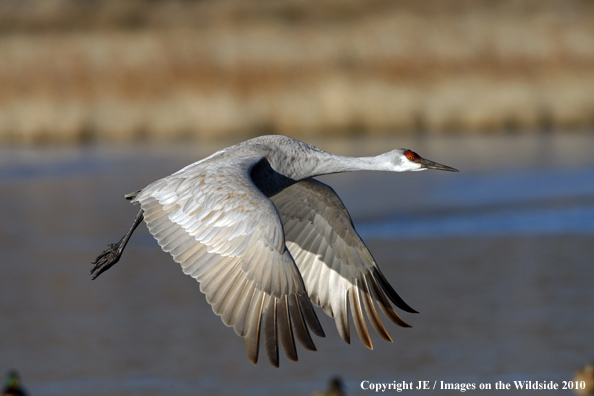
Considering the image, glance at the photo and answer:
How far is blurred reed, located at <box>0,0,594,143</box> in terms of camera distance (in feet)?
74.9

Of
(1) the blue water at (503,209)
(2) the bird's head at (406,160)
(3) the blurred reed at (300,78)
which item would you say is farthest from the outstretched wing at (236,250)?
(3) the blurred reed at (300,78)

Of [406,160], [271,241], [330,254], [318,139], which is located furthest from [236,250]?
[318,139]

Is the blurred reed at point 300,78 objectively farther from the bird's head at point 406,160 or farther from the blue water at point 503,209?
the bird's head at point 406,160

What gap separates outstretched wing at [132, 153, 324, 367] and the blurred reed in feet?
51.6

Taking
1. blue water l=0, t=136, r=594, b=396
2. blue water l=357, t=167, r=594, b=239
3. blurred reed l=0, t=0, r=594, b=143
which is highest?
blurred reed l=0, t=0, r=594, b=143

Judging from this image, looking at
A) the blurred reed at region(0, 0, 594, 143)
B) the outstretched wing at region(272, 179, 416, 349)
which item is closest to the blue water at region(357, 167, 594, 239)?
the blurred reed at region(0, 0, 594, 143)

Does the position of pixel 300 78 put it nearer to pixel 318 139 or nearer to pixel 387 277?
pixel 318 139

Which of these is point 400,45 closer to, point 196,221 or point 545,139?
point 545,139

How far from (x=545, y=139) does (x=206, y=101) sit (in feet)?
27.3

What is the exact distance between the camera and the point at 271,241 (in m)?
5.82

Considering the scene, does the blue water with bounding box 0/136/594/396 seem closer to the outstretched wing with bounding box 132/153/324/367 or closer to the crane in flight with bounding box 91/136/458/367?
the crane in flight with bounding box 91/136/458/367

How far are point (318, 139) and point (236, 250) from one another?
1793 cm

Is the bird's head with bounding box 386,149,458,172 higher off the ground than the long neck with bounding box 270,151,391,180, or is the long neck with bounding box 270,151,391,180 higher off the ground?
the long neck with bounding box 270,151,391,180

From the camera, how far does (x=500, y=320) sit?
1086 centimetres
